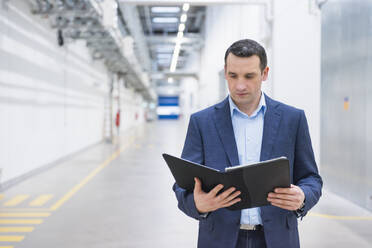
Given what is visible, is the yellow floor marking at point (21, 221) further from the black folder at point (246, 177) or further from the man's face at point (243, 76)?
the man's face at point (243, 76)

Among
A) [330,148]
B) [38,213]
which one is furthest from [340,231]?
[38,213]

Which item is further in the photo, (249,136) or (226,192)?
(249,136)

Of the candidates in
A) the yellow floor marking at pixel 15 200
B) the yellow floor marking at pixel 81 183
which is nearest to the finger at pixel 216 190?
the yellow floor marking at pixel 81 183

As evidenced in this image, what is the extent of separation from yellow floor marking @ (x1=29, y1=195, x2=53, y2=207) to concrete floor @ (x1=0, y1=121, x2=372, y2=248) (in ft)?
0.27

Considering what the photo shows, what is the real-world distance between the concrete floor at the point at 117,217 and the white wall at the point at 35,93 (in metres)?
0.84

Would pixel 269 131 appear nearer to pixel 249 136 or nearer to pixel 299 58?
pixel 249 136

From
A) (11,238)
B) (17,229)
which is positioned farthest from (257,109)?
(17,229)

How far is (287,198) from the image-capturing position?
1.72 m

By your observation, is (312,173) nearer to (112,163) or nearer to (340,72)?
(340,72)

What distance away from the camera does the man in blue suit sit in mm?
1836

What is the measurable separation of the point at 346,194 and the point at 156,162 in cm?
618

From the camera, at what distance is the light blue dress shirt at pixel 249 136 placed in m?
1.91

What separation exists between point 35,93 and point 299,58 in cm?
631

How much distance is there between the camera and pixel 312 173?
1.96m
